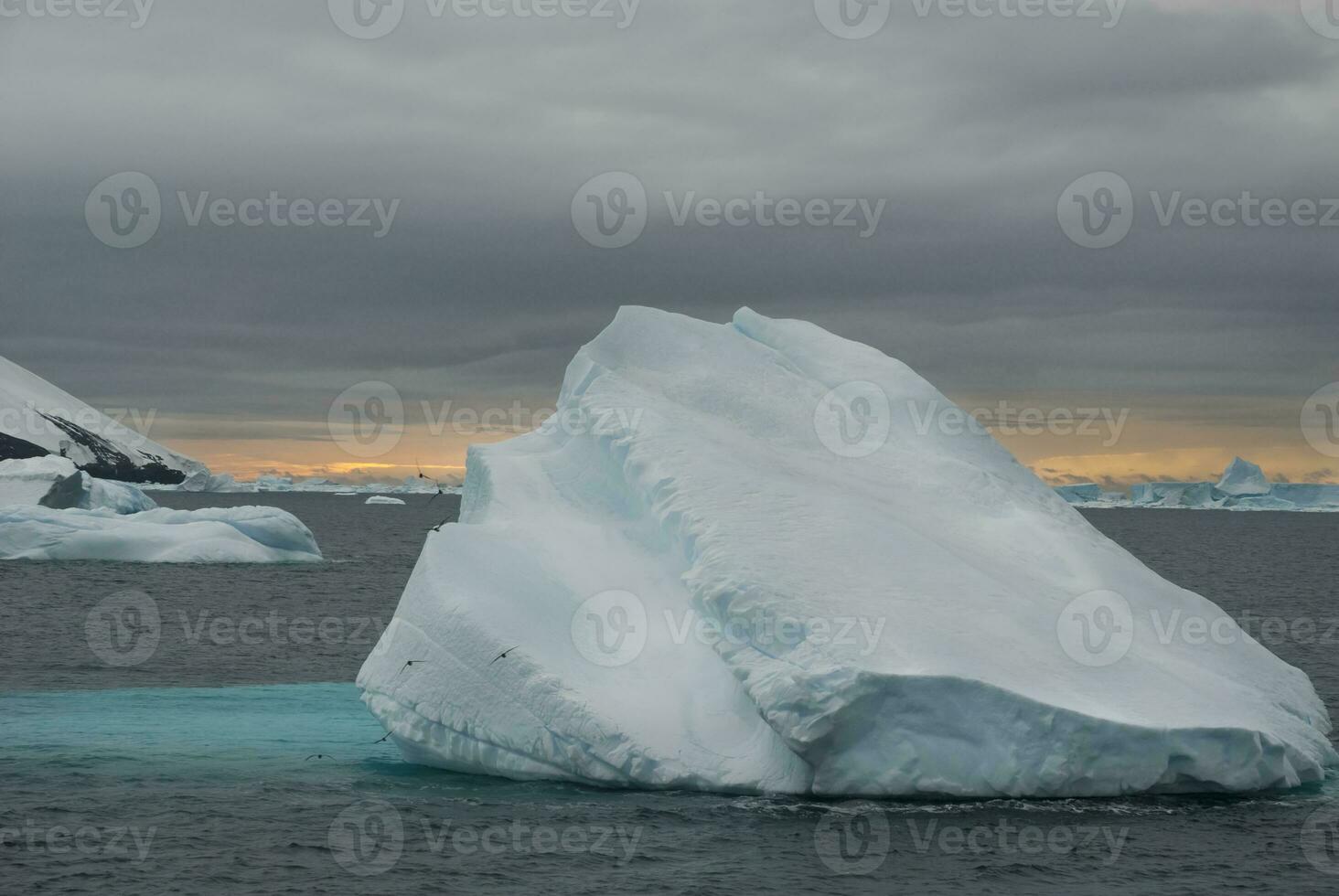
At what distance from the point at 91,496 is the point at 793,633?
64.5 m

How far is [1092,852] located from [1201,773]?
9.75ft

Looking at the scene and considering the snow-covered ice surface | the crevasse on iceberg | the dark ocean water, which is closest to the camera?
the dark ocean water

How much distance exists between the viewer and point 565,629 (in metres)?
19.8

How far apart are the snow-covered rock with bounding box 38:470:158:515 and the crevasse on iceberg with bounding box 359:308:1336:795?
162 feet

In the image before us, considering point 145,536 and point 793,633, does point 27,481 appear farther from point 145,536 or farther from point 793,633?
point 793,633

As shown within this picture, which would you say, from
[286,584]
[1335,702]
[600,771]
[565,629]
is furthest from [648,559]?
[286,584]

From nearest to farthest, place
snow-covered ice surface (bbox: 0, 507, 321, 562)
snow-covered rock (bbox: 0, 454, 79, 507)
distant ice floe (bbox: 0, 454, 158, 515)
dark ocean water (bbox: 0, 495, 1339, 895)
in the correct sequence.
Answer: dark ocean water (bbox: 0, 495, 1339, 895) < snow-covered ice surface (bbox: 0, 507, 321, 562) < snow-covered rock (bbox: 0, 454, 79, 507) < distant ice floe (bbox: 0, 454, 158, 515)

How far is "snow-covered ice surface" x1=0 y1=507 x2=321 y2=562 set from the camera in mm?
61375

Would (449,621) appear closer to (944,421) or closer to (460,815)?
(460,815)

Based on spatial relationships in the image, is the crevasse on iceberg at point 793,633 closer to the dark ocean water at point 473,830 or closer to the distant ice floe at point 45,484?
the dark ocean water at point 473,830

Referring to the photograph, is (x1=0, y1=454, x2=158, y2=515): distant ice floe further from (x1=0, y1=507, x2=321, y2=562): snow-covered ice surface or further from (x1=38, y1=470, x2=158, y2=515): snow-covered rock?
(x1=0, y1=507, x2=321, y2=562): snow-covered ice surface

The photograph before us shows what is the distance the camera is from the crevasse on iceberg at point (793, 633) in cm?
1748

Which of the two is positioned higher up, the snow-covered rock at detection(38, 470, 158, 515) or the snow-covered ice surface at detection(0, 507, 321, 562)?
the snow-covered rock at detection(38, 470, 158, 515)

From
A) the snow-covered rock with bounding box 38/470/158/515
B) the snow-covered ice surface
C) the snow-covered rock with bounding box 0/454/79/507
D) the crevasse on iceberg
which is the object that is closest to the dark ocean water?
the crevasse on iceberg
